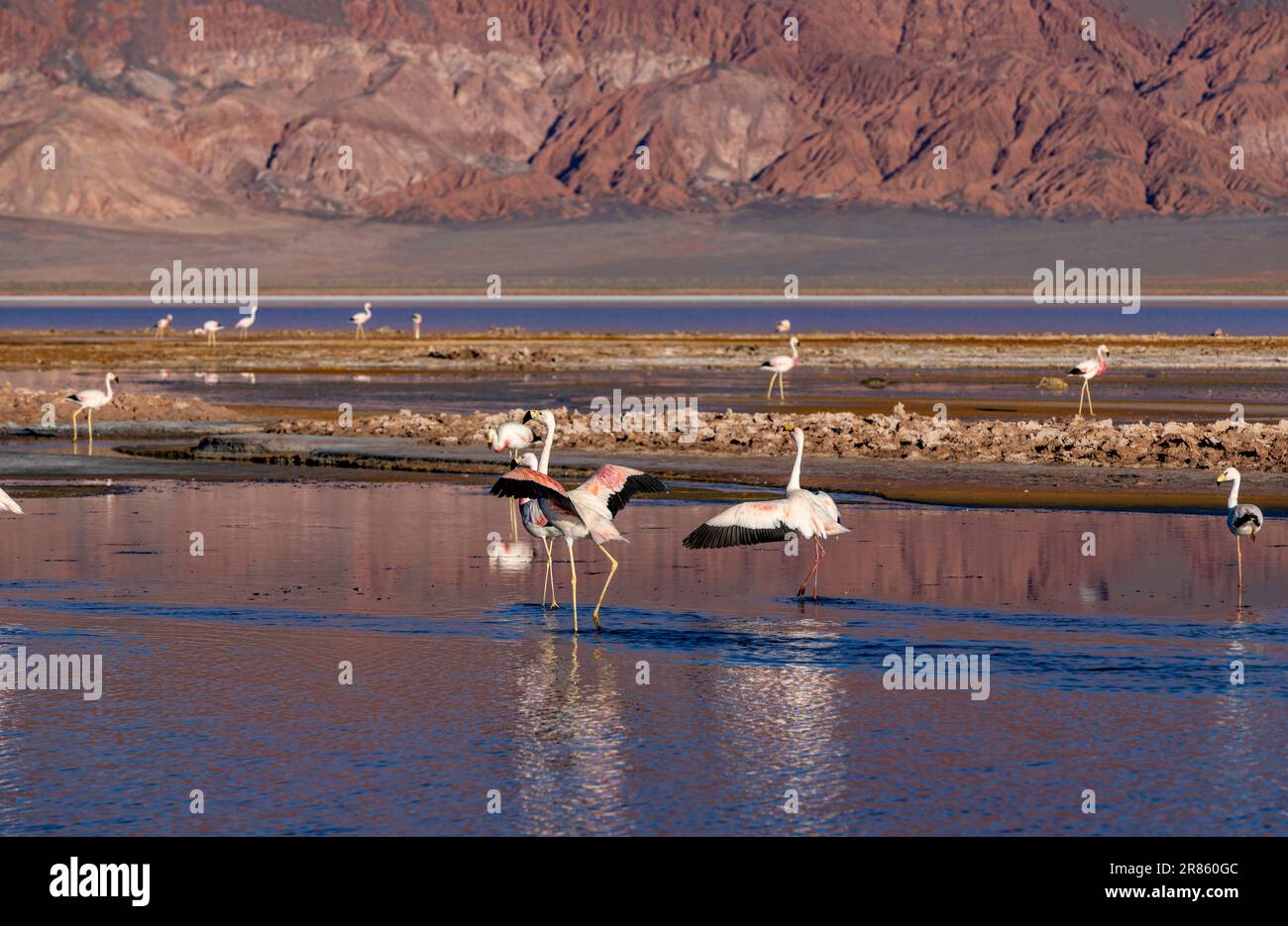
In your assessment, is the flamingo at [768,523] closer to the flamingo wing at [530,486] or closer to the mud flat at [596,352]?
the flamingo wing at [530,486]

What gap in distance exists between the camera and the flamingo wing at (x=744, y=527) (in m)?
15.4

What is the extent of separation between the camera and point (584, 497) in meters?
15.0

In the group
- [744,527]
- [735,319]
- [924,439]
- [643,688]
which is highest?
[735,319]

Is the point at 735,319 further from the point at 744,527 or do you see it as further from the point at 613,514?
the point at 613,514

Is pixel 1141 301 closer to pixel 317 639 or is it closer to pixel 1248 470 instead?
pixel 1248 470

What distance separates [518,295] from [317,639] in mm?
169468

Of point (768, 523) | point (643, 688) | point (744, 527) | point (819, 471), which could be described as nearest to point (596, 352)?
point (819, 471)

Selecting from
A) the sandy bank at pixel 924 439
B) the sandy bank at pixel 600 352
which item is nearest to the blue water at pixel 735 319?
the sandy bank at pixel 600 352

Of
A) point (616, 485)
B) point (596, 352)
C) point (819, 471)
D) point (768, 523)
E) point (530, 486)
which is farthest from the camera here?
point (596, 352)

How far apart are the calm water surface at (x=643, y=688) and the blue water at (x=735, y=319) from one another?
2930 inches

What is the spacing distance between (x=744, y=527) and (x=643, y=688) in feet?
9.67

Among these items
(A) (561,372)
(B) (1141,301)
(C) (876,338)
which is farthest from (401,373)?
(B) (1141,301)

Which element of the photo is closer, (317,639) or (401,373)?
(317,639)

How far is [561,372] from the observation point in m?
58.1
